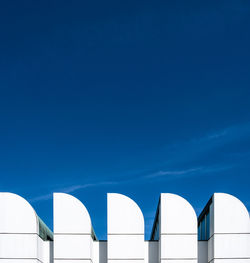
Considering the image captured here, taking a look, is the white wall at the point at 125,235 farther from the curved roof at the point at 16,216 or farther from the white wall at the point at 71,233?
the curved roof at the point at 16,216

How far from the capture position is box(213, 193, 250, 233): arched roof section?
16812 millimetres

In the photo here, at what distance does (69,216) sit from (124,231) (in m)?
3.26

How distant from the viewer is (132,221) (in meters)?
17.0

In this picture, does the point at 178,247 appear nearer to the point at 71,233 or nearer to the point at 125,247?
the point at 125,247

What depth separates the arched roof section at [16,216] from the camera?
16.7 m

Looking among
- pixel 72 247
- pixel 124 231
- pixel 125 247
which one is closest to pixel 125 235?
pixel 124 231

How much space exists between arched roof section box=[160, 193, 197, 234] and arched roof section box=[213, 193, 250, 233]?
1320 millimetres

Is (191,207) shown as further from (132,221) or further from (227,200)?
(132,221)

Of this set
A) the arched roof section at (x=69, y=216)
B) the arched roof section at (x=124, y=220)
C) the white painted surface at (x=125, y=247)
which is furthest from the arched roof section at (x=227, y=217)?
the arched roof section at (x=69, y=216)

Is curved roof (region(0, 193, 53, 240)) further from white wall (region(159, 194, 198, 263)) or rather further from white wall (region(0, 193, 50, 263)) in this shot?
white wall (region(159, 194, 198, 263))

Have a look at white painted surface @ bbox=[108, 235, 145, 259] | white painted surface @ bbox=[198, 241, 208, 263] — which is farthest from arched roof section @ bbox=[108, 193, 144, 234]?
white painted surface @ bbox=[198, 241, 208, 263]

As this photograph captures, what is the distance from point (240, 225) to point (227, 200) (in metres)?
1.59

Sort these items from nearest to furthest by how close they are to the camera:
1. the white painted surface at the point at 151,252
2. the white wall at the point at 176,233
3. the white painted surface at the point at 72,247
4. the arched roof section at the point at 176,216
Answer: the white painted surface at the point at 72,247 < the white wall at the point at 176,233 < the arched roof section at the point at 176,216 < the white painted surface at the point at 151,252

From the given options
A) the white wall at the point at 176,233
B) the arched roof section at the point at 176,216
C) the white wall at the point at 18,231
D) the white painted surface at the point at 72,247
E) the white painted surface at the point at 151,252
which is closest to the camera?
the white wall at the point at 18,231
